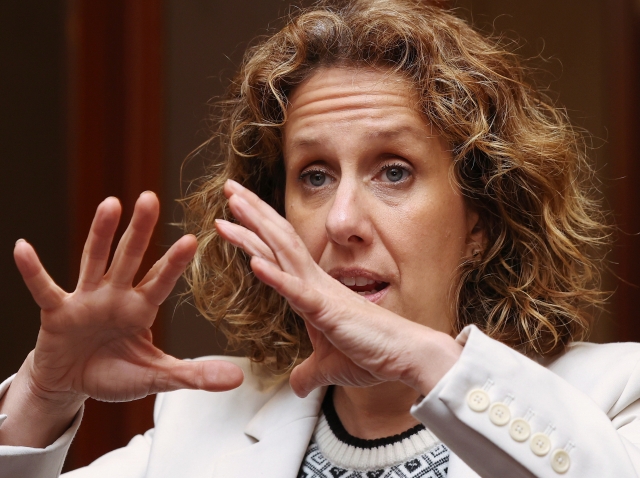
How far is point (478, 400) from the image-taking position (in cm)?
107

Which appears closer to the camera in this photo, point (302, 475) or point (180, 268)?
point (180, 268)

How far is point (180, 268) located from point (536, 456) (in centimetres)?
58

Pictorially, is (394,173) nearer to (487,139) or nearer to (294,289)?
(487,139)

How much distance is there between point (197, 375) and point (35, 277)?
0.30 meters

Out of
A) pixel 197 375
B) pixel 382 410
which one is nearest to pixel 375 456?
pixel 382 410

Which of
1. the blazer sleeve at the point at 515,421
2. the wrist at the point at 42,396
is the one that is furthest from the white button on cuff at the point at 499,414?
the wrist at the point at 42,396

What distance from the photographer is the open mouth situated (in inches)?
57.5

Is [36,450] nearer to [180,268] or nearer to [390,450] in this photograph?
[180,268]

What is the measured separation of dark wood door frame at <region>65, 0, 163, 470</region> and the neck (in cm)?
116

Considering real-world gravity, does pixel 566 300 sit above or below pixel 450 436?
below

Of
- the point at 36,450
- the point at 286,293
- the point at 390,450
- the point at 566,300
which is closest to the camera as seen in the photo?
the point at 286,293

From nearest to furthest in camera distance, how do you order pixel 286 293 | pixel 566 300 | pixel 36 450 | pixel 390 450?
1. pixel 286 293
2. pixel 36 450
3. pixel 390 450
4. pixel 566 300

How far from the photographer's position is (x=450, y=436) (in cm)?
108

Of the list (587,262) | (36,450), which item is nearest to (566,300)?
(587,262)
